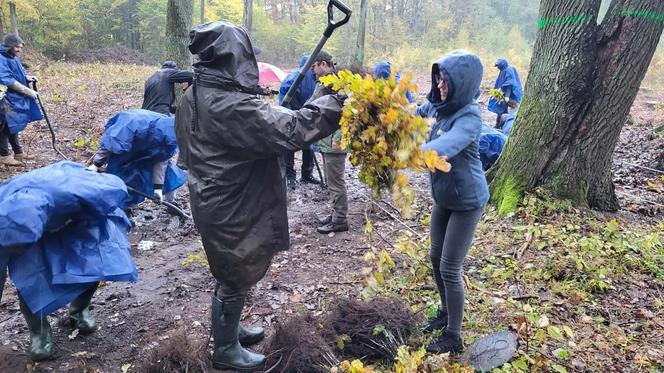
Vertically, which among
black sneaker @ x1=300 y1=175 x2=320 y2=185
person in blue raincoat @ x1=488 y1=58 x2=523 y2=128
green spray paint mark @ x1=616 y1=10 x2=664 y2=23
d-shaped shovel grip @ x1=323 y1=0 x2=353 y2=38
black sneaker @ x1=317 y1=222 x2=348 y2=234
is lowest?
black sneaker @ x1=300 y1=175 x2=320 y2=185

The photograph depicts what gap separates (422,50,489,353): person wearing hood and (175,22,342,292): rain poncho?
2.58 feet

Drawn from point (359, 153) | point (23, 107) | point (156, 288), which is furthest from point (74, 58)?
point (359, 153)

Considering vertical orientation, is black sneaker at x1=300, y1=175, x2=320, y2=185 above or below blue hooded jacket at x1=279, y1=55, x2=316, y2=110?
below

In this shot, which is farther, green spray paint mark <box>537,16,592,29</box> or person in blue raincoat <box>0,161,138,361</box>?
green spray paint mark <box>537,16,592,29</box>

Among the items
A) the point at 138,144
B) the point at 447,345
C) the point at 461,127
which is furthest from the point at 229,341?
the point at 138,144

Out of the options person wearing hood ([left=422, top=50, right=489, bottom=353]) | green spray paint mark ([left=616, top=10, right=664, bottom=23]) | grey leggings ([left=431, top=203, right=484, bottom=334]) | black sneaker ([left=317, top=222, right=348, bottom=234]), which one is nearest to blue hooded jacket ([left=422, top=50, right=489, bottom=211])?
person wearing hood ([left=422, top=50, right=489, bottom=353])

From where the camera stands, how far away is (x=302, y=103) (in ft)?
25.1

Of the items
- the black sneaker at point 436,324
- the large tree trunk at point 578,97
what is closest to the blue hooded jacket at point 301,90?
the large tree trunk at point 578,97

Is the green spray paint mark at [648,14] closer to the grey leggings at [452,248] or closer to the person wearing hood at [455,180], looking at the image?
the person wearing hood at [455,180]

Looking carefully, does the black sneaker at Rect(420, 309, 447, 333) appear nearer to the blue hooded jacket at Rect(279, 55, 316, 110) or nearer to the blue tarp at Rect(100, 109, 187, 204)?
the blue tarp at Rect(100, 109, 187, 204)

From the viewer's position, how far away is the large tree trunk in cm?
514

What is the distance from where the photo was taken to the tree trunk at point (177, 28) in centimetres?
853

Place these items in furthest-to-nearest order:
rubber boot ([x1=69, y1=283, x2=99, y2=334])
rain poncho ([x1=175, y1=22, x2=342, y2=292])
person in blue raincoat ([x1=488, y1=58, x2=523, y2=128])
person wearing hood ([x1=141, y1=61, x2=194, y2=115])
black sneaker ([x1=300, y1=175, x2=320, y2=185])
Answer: person in blue raincoat ([x1=488, y1=58, x2=523, y2=128]), black sneaker ([x1=300, y1=175, x2=320, y2=185]), person wearing hood ([x1=141, y1=61, x2=194, y2=115]), rubber boot ([x1=69, y1=283, x2=99, y2=334]), rain poncho ([x1=175, y1=22, x2=342, y2=292])

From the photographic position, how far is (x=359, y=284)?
4.59 meters
